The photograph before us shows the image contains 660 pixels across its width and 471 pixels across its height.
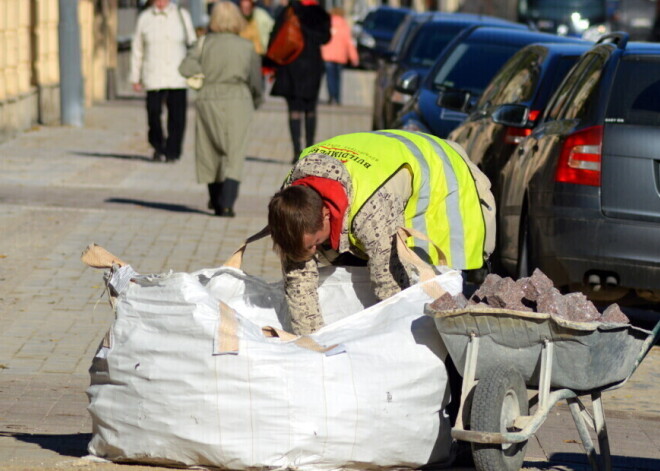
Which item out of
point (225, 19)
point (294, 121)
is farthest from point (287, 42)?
point (225, 19)

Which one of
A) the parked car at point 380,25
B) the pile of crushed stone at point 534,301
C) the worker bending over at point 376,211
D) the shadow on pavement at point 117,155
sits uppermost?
the worker bending over at point 376,211

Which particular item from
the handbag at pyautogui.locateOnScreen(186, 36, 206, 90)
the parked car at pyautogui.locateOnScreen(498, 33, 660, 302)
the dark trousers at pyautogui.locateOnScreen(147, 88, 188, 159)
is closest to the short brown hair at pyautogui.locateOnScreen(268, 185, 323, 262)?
the parked car at pyautogui.locateOnScreen(498, 33, 660, 302)

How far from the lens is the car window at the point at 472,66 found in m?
12.5

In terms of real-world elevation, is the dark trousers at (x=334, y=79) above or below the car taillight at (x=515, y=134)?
below

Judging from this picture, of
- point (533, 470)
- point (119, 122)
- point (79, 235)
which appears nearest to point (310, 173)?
Result: point (533, 470)

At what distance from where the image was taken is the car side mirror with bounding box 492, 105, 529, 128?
896 cm

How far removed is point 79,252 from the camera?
9930 millimetres

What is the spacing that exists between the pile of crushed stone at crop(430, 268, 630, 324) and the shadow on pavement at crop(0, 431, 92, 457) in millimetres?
1479

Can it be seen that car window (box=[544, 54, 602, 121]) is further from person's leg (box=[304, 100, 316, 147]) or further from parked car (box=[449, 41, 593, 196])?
person's leg (box=[304, 100, 316, 147])

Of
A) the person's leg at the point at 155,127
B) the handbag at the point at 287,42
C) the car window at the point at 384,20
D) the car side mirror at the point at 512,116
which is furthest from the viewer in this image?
the car window at the point at 384,20

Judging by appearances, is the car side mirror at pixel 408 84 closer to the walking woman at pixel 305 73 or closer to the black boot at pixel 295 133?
the walking woman at pixel 305 73

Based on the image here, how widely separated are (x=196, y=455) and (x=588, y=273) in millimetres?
3133

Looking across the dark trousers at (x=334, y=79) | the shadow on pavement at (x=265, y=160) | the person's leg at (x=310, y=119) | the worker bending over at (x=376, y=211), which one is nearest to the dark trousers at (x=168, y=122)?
the shadow on pavement at (x=265, y=160)

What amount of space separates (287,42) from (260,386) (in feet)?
38.3
